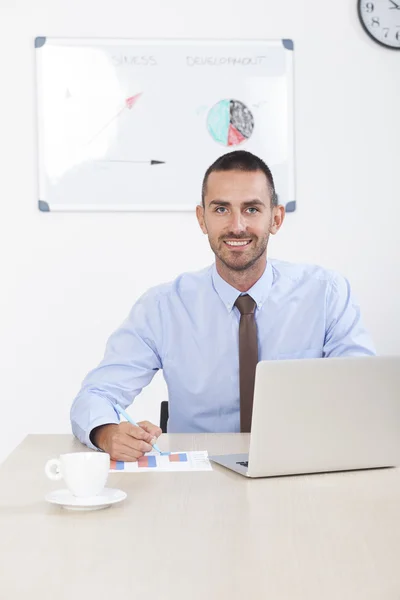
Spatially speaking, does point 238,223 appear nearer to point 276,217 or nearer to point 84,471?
point 276,217

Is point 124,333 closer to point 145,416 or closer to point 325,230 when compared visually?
point 145,416

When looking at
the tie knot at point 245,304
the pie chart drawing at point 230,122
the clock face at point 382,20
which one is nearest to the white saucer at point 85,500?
the tie knot at point 245,304

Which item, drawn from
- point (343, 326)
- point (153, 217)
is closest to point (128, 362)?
point (343, 326)

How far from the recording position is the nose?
2191mm

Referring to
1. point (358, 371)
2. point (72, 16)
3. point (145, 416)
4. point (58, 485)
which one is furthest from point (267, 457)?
point (72, 16)

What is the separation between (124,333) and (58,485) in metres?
0.81

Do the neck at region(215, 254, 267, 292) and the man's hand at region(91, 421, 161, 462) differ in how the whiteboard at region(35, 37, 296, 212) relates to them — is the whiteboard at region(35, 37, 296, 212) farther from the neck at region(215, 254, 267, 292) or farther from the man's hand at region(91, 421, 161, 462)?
the man's hand at region(91, 421, 161, 462)

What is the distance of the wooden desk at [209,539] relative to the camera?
2.95 feet

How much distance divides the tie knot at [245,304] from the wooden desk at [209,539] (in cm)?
72

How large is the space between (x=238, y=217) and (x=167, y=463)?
843 mm

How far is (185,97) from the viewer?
10.6 feet

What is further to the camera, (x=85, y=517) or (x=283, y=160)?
(x=283, y=160)

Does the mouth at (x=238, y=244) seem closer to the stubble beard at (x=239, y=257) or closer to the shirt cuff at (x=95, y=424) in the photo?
the stubble beard at (x=239, y=257)

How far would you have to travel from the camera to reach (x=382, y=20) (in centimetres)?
326
